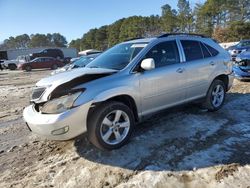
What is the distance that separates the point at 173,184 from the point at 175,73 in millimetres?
2287

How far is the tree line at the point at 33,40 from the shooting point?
120938 mm

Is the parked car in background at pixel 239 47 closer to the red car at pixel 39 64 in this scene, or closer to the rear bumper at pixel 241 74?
the rear bumper at pixel 241 74

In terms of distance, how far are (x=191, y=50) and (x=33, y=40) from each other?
12514cm

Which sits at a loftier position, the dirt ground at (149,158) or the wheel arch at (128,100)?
the wheel arch at (128,100)

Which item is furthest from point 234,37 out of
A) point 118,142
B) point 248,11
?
point 118,142

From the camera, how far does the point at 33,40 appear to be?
12144cm

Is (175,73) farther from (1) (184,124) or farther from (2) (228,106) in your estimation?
(2) (228,106)

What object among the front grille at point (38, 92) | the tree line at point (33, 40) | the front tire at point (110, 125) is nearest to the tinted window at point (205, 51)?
the front tire at point (110, 125)

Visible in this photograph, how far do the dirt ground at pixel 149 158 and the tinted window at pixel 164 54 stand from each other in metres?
1.23

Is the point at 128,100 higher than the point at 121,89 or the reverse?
the reverse

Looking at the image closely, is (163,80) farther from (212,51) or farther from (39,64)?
(39,64)

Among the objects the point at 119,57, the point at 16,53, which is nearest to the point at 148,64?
the point at 119,57

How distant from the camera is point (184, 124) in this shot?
5.36 metres

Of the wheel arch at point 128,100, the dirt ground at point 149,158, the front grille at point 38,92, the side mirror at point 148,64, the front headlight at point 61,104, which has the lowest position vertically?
the dirt ground at point 149,158
